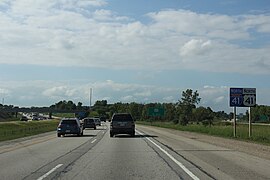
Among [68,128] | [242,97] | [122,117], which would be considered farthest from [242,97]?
[68,128]

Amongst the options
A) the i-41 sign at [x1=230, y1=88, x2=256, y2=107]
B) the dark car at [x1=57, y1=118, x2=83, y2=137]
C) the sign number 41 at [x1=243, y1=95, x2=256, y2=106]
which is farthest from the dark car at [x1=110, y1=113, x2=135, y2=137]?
the sign number 41 at [x1=243, y1=95, x2=256, y2=106]

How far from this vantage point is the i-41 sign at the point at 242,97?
39.2 metres

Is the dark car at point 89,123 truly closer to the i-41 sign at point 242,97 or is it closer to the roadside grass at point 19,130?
the roadside grass at point 19,130

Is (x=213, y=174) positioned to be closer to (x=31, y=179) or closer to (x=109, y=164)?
(x=109, y=164)

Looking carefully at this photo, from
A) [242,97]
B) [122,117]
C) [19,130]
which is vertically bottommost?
[19,130]

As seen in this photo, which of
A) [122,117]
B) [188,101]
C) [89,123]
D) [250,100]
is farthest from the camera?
[188,101]

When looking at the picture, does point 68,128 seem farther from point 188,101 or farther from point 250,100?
point 188,101

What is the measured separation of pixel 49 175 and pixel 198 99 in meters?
111

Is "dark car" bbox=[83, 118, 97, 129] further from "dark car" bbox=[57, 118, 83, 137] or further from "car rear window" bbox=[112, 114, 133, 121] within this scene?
"car rear window" bbox=[112, 114, 133, 121]

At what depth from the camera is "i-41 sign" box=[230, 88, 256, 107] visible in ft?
129

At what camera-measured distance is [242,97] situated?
3988cm

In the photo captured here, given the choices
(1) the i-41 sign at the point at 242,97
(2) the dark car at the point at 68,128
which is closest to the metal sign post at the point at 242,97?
(1) the i-41 sign at the point at 242,97

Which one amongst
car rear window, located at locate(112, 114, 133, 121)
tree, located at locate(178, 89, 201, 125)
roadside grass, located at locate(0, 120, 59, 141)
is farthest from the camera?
tree, located at locate(178, 89, 201, 125)

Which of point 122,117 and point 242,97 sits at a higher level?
point 242,97
